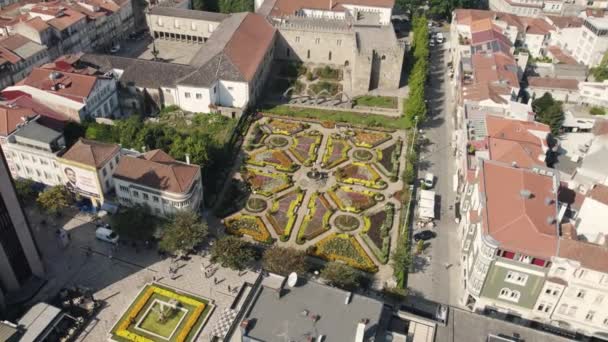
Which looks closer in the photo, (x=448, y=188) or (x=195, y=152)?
(x=195, y=152)

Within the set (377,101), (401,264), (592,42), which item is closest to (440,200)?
(401,264)

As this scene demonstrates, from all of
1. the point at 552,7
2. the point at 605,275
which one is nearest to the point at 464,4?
the point at 552,7

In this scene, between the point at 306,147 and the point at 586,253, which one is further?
the point at 306,147

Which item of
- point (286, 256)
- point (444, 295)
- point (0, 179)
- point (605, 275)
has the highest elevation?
point (0, 179)

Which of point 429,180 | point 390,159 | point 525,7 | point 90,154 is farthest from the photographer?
point 525,7

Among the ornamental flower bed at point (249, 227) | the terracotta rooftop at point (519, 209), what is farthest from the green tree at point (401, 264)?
the ornamental flower bed at point (249, 227)

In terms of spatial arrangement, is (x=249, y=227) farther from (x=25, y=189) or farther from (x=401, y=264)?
(x=25, y=189)

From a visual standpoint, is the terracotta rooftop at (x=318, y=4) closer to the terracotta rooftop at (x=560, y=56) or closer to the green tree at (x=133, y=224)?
the terracotta rooftop at (x=560, y=56)

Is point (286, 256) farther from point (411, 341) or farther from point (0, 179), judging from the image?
point (0, 179)
